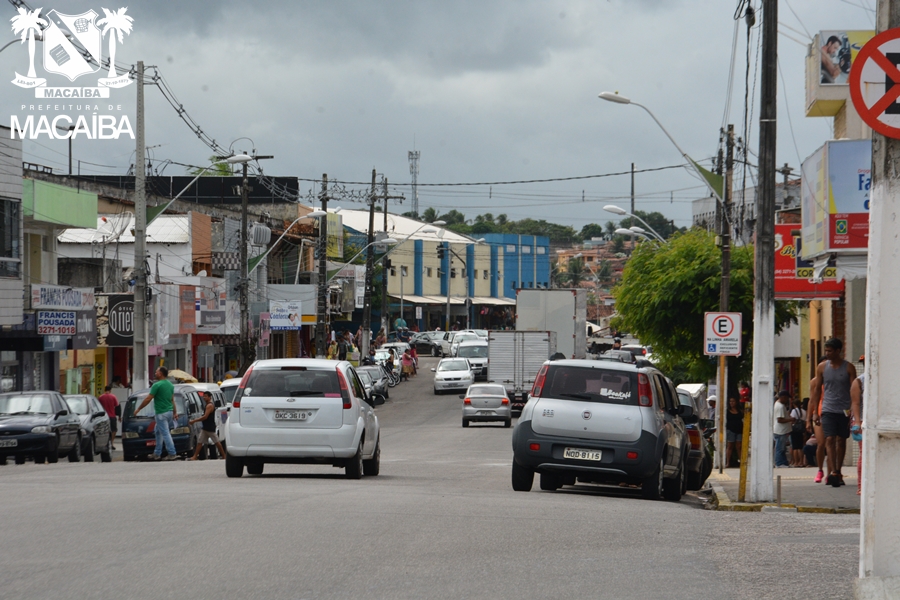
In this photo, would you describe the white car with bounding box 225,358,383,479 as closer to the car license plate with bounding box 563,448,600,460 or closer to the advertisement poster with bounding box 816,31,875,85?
the car license plate with bounding box 563,448,600,460

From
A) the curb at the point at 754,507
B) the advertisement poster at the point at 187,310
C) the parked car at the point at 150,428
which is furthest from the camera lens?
the advertisement poster at the point at 187,310

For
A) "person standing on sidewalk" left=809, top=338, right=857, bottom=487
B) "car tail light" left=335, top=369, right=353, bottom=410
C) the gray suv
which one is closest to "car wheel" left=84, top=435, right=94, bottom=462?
"car tail light" left=335, top=369, right=353, bottom=410

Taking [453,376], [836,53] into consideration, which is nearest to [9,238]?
[836,53]

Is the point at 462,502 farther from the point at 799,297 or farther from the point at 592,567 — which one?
the point at 799,297

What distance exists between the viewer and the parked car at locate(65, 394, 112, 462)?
25.9m

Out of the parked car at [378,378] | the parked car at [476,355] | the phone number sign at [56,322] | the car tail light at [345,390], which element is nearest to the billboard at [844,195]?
the car tail light at [345,390]

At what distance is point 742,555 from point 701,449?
9.99 metres

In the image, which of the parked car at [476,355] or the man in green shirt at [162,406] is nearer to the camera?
the man in green shirt at [162,406]

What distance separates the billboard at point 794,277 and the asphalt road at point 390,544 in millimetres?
10304

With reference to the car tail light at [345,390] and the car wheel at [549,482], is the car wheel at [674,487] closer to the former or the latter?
the car wheel at [549,482]

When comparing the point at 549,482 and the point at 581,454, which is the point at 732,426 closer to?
the point at 549,482

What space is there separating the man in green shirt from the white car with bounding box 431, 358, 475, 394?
3063cm

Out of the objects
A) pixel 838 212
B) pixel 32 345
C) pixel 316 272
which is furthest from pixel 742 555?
pixel 316 272

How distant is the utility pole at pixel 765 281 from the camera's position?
14.8 metres
